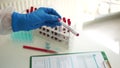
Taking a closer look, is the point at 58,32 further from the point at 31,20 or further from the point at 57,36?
the point at 31,20

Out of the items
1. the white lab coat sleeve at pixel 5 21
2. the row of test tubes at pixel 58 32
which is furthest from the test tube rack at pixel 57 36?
the white lab coat sleeve at pixel 5 21

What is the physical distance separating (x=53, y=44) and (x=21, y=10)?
36 cm

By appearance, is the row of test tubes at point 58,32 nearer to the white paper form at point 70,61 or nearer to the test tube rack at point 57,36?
the test tube rack at point 57,36

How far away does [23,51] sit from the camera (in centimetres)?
92

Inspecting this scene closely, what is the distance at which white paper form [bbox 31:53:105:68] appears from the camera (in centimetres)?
82

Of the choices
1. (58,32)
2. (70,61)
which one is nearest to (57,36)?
(58,32)

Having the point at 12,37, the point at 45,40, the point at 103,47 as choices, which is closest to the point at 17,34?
the point at 12,37

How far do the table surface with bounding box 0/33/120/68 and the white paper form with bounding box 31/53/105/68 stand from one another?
47 millimetres

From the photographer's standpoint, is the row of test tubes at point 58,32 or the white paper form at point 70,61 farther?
the row of test tubes at point 58,32

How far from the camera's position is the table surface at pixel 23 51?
857mm

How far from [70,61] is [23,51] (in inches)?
10.1

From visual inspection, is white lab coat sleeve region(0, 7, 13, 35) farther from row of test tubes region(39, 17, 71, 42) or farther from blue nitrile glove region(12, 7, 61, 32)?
row of test tubes region(39, 17, 71, 42)

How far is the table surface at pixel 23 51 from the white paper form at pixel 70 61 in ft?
0.15

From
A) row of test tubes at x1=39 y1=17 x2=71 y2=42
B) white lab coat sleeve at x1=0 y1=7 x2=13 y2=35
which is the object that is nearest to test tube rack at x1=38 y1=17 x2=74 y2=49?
row of test tubes at x1=39 y1=17 x2=71 y2=42
